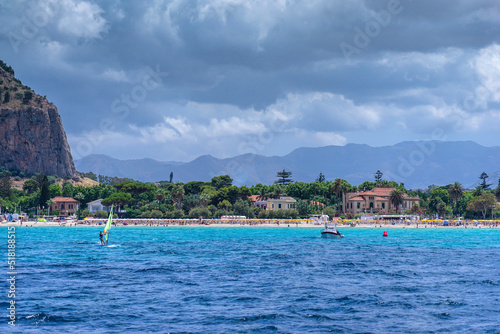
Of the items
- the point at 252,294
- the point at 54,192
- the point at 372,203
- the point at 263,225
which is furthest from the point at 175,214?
the point at 252,294

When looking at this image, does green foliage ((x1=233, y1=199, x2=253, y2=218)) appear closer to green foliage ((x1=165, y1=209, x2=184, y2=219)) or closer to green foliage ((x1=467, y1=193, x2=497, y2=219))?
green foliage ((x1=165, y1=209, x2=184, y2=219))

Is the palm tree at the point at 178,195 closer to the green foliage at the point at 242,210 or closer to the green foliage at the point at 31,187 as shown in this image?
the green foliage at the point at 242,210

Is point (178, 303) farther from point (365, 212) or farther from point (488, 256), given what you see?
point (365, 212)

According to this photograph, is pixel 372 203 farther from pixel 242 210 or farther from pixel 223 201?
pixel 223 201

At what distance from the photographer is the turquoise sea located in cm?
2380

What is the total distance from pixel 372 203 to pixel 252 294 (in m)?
132

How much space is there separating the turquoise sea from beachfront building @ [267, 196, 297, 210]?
101042mm

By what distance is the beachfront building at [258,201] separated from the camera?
524ft

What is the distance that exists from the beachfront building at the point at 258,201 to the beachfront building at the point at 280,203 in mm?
5678

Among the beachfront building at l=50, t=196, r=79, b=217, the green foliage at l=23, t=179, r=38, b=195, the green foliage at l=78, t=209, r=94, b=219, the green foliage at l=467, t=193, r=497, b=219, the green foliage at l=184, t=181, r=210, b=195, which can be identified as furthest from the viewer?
the green foliage at l=23, t=179, r=38, b=195

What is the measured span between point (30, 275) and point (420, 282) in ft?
85.2

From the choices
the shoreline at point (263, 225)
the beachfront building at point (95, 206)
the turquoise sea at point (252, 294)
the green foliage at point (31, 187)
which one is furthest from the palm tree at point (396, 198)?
the green foliage at point (31, 187)

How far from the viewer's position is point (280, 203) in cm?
15350

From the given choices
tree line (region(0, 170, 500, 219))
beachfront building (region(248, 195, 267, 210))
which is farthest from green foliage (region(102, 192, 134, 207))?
beachfront building (region(248, 195, 267, 210))
